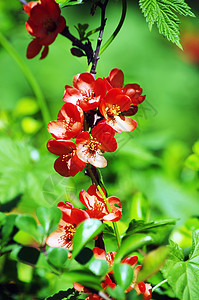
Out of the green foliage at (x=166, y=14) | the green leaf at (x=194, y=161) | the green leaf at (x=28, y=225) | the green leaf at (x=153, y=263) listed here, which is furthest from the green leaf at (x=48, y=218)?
the green leaf at (x=194, y=161)

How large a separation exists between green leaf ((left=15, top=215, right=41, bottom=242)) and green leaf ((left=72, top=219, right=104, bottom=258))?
0.04 metres

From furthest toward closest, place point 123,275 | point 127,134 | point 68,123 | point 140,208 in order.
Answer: point 127,134 → point 140,208 → point 68,123 → point 123,275

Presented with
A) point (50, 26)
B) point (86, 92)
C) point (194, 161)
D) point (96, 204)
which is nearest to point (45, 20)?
point (50, 26)

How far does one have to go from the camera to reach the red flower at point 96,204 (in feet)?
1.53

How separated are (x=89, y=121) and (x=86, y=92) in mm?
37

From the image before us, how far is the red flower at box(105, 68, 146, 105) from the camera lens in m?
0.50

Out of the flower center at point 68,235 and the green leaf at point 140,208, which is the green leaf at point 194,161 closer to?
the green leaf at point 140,208

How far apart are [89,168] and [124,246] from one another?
104mm

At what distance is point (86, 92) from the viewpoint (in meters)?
0.49

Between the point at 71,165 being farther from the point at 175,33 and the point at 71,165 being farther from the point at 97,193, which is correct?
the point at 175,33

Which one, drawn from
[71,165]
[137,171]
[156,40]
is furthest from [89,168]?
[156,40]

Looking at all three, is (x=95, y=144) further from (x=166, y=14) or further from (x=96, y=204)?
(x=166, y=14)

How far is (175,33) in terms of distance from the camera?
486 mm

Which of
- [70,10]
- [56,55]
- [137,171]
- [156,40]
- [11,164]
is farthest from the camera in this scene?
[156,40]
